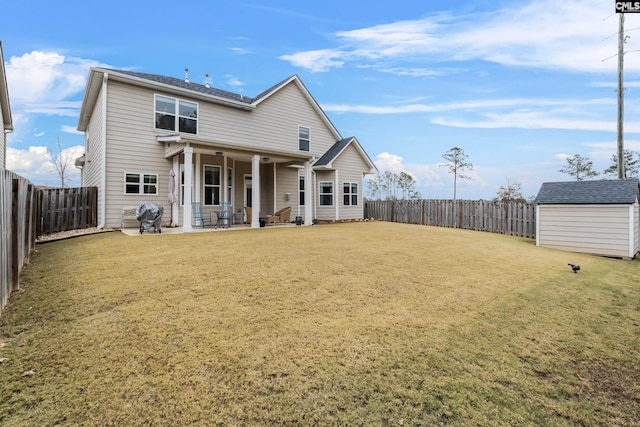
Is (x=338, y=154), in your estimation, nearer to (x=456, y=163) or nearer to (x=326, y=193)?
Answer: (x=326, y=193)

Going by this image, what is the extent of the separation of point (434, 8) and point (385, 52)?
2.55 metres

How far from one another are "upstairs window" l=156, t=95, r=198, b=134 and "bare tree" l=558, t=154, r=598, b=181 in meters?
26.7

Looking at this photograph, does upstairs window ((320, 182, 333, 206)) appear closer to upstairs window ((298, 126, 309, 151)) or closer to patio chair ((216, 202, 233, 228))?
upstairs window ((298, 126, 309, 151))

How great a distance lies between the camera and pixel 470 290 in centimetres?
502

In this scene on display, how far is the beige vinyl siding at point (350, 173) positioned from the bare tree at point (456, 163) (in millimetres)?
12693

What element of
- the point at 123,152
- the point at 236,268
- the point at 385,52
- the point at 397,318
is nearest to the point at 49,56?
the point at 123,152

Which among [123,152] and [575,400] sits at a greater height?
[123,152]

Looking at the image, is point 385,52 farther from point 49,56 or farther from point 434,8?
point 49,56

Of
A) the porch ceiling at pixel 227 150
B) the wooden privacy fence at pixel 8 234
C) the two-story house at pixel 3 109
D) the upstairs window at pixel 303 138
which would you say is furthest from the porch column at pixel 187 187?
the upstairs window at pixel 303 138

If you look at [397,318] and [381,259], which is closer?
[397,318]

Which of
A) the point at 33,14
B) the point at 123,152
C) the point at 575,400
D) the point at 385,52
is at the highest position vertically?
the point at 33,14

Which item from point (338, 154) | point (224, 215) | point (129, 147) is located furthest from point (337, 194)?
point (129, 147)

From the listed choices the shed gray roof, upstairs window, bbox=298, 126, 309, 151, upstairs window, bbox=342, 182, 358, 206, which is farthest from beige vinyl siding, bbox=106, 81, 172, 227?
the shed gray roof

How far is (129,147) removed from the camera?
12438mm
